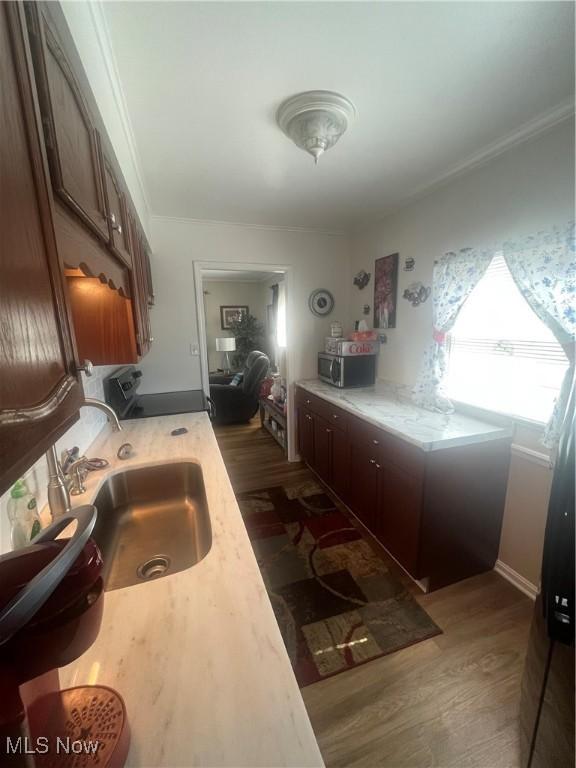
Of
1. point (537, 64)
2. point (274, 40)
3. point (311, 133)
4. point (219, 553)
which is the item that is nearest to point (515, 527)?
point (219, 553)

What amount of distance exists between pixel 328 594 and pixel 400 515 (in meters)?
0.62

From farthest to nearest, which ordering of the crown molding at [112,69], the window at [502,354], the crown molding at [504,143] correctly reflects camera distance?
1. the window at [502,354]
2. the crown molding at [504,143]
3. the crown molding at [112,69]

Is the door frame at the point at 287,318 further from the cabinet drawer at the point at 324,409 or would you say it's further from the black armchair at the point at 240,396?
the black armchair at the point at 240,396

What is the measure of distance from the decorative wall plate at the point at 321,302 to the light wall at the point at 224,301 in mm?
3716

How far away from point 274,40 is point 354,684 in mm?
2542

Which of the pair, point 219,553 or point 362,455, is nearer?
point 219,553

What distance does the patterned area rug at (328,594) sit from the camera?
1.46 meters

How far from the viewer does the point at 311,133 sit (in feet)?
4.70

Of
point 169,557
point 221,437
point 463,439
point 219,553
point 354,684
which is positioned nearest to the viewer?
point 219,553

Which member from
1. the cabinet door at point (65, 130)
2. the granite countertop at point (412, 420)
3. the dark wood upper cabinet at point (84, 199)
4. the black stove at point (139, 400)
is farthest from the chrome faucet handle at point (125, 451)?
the granite countertop at point (412, 420)

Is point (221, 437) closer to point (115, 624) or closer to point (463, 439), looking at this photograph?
point (463, 439)

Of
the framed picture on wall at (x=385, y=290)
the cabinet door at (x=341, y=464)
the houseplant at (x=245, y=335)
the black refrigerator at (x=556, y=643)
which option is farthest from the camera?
the houseplant at (x=245, y=335)

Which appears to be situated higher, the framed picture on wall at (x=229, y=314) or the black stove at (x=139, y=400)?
the framed picture on wall at (x=229, y=314)

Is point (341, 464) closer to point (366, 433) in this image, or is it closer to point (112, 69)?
point (366, 433)
